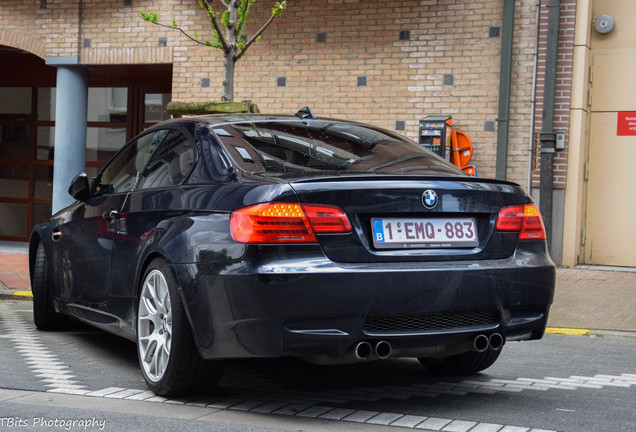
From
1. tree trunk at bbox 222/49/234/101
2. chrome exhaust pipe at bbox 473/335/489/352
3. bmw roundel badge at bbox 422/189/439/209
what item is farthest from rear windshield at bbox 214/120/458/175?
tree trunk at bbox 222/49/234/101

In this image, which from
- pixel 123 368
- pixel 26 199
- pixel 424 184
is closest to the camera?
pixel 424 184

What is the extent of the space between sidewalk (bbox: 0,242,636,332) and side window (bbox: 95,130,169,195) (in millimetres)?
3725

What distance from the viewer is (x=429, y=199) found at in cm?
437

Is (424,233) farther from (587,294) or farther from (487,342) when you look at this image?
(587,294)

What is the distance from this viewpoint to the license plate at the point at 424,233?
4.28m

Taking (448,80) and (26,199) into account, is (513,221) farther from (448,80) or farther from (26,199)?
(26,199)

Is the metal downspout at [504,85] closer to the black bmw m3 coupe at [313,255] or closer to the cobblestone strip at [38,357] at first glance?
the cobblestone strip at [38,357]

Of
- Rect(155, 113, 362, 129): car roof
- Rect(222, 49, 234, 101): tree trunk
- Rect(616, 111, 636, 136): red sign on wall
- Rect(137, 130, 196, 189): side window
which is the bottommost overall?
Rect(137, 130, 196, 189): side window

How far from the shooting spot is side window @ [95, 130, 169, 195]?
557 cm

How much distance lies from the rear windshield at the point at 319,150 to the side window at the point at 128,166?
0.76m

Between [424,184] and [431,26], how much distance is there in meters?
8.83

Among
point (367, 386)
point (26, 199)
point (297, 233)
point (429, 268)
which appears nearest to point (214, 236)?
A: point (297, 233)

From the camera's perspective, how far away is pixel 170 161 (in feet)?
17.1

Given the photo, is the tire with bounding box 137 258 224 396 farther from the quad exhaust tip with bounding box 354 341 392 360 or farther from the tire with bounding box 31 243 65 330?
the tire with bounding box 31 243 65 330
